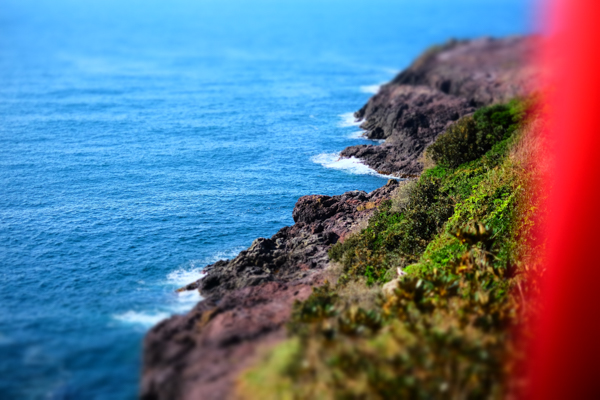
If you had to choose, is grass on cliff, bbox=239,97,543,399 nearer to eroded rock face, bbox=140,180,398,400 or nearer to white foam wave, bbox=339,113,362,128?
eroded rock face, bbox=140,180,398,400

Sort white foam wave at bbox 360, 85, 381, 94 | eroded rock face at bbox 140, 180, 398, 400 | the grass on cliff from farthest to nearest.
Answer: white foam wave at bbox 360, 85, 381, 94 → eroded rock face at bbox 140, 180, 398, 400 → the grass on cliff

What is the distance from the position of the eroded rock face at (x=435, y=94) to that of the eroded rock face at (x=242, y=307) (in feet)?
61.9

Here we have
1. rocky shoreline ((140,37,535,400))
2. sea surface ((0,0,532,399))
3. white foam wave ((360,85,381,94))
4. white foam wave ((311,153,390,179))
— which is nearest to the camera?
rocky shoreline ((140,37,535,400))

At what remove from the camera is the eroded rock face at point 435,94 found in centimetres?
6350

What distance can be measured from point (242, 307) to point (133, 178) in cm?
3060

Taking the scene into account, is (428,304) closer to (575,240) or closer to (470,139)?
(575,240)

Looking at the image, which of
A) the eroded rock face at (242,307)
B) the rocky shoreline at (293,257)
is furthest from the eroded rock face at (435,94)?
the eroded rock face at (242,307)

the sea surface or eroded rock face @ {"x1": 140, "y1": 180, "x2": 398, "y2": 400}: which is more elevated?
the sea surface

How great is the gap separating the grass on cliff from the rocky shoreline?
2148 mm

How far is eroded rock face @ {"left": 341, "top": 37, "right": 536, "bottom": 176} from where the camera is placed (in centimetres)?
6350

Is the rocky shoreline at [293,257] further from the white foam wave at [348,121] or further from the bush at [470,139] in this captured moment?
the bush at [470,139]

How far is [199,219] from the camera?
4819 centimetres

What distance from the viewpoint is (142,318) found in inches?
1309

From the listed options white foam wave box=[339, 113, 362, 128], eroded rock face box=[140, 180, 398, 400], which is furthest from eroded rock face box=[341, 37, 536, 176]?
eroded rock face box=[140, 180, 398, 400]
